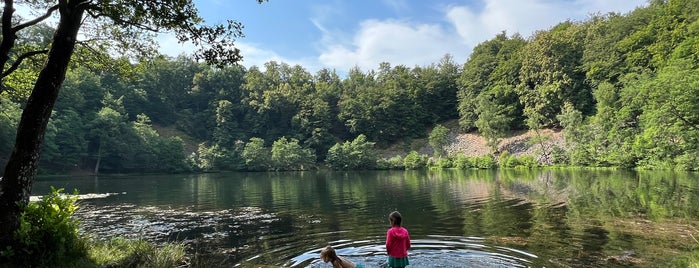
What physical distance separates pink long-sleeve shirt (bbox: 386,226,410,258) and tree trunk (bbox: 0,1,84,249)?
291 inches

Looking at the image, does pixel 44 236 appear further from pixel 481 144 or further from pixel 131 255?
pixel 481 144

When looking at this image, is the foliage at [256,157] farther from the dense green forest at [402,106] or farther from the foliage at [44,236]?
the foliage at [44,236]

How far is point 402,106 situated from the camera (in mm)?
103750

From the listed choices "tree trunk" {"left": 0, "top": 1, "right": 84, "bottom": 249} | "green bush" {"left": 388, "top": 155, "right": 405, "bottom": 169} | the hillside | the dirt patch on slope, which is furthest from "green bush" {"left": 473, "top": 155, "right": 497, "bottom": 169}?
"tree trunk" {"left": 0, "top": 1, "right": 84, "bottom": 249}

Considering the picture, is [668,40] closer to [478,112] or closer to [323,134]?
[478,112]

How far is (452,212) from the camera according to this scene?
21.7 metres

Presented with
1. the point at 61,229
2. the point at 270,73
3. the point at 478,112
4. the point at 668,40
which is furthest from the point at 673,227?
the point at 270,73

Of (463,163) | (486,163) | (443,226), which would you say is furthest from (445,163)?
(443,226)

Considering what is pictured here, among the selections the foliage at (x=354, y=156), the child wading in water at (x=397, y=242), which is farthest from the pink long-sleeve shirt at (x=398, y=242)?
the foliage at (x=354, y=156)

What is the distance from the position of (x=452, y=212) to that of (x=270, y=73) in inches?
4192

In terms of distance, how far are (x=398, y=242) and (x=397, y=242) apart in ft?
0.07

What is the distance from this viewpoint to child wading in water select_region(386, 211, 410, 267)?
878 centimetres

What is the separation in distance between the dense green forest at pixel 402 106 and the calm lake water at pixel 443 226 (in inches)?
583

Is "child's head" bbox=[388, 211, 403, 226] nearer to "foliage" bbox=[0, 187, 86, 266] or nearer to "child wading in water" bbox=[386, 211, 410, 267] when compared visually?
"child wading in water" bbox=[386, 211, 410, 267]
